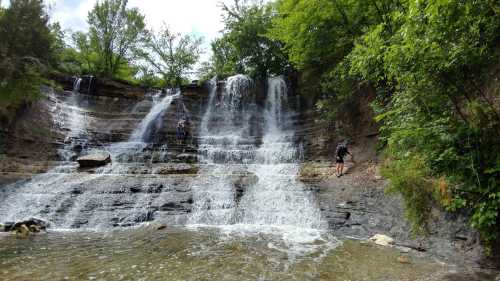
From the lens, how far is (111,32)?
31516mm

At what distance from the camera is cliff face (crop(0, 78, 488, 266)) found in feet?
29.5

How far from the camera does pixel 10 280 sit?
499cm

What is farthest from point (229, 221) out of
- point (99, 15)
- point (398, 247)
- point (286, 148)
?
point (99, 15)

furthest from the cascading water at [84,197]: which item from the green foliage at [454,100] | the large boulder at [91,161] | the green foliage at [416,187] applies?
the green foliage at [454,100]

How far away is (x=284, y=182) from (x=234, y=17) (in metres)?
22.3

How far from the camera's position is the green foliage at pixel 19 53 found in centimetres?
943

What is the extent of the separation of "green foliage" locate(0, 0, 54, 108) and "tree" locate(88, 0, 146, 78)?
51.8 feet

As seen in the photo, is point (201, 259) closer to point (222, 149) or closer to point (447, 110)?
point (447, 110)

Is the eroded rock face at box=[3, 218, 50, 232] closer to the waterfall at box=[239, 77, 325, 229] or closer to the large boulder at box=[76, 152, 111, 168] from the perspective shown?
the large boulder at box=[76, 152, 111, 168]

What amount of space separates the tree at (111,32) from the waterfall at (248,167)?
546 inches

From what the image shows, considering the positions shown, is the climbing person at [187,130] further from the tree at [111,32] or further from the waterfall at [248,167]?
the tree at [111,32]

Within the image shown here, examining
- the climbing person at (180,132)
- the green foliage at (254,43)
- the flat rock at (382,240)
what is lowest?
the flat rock at (382,240)

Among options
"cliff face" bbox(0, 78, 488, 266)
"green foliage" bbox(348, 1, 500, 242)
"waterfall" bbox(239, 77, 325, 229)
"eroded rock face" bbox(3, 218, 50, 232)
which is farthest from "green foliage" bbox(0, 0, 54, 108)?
"green foliage" bbox(348, 1, 500, 242)

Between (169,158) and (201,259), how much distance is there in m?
10.5
